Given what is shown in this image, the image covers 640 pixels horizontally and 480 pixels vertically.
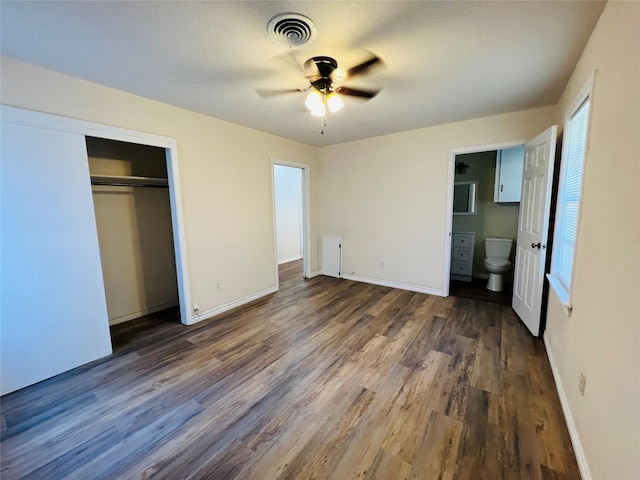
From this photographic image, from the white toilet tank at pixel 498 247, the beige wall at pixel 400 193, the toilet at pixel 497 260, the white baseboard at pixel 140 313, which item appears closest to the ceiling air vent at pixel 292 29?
the beige wall at pixel 400 193

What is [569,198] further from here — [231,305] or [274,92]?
[231,305]

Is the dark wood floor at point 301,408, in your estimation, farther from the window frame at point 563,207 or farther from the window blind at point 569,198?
the window blind at point 569,198

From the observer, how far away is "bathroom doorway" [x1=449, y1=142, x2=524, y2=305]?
411cm

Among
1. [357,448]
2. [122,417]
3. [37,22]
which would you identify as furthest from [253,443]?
[37,22]

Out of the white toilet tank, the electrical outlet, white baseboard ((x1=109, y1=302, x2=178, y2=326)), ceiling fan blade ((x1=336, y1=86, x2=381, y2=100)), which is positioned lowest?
white baseboard ((x1=109, y1=302, x2=178, y2=326))

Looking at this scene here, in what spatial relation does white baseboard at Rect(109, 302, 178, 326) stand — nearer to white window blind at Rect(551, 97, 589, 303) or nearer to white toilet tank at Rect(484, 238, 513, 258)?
white window blind at Rect(551, 97, 589, 303)

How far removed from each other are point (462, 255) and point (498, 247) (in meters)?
0.55

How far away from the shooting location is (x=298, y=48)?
5.89ft

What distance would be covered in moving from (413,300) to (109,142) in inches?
169

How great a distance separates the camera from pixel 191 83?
2316mm

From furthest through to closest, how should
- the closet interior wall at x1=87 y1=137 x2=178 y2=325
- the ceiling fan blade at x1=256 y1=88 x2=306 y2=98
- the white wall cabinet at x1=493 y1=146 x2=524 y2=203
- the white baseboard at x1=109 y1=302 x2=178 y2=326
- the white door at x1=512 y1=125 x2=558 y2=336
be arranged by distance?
the white wall cabinet at x1=493 y1=146 x2=524 y2=203 → the white baseboard at x1=109 y1=302 x2=178 y2=326 → the closet interior wall at x1=87 y1=137 x2=178 y2=325 → the white door at x1=512 y1=125 x2=558 y2=336 → the ceiling fan blade at x1=256 y1=88 x2=306 y2=98

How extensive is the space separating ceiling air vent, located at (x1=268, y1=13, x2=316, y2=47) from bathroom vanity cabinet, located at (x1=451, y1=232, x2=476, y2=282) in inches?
156

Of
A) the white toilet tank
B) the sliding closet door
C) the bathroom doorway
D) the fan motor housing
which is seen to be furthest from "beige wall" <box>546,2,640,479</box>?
the sliding closet door

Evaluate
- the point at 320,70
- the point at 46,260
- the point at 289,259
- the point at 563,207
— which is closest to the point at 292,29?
the point at 320,70
